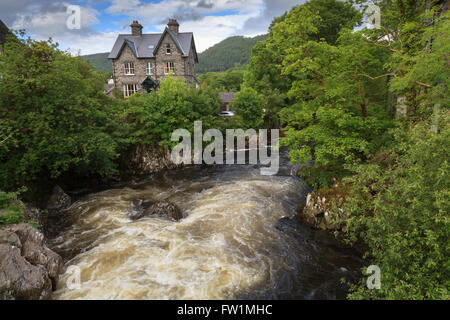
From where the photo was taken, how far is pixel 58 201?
13445 millimetres

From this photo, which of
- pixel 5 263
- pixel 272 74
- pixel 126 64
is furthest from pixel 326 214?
pixel 126 64

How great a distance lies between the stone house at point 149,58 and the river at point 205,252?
2454 centimetres

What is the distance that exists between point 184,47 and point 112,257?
104 ft

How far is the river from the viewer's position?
7.20 metres

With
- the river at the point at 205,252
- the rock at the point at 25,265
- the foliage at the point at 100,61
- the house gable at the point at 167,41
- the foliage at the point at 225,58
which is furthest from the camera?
the foliage at the point at 225,58

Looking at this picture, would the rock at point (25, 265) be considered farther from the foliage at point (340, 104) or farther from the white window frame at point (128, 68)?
the white window frame at point (128, 68)

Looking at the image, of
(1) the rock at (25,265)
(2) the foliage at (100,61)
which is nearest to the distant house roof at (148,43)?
(1) the rock at (25,265)

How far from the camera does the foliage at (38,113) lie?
11555 millimetres

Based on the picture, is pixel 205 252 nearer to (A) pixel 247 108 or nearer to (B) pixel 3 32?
(A) pixel 247 108

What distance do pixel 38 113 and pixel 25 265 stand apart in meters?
7.97

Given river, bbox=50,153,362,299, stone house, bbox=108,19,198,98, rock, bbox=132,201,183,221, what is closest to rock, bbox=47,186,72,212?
river, bbox=50,153,362,299

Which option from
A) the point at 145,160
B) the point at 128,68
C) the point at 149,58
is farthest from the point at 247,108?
the point at 128,68

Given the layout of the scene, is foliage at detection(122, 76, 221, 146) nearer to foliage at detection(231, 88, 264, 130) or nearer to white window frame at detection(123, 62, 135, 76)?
foliage at detection(231, 88, 264, 130)
